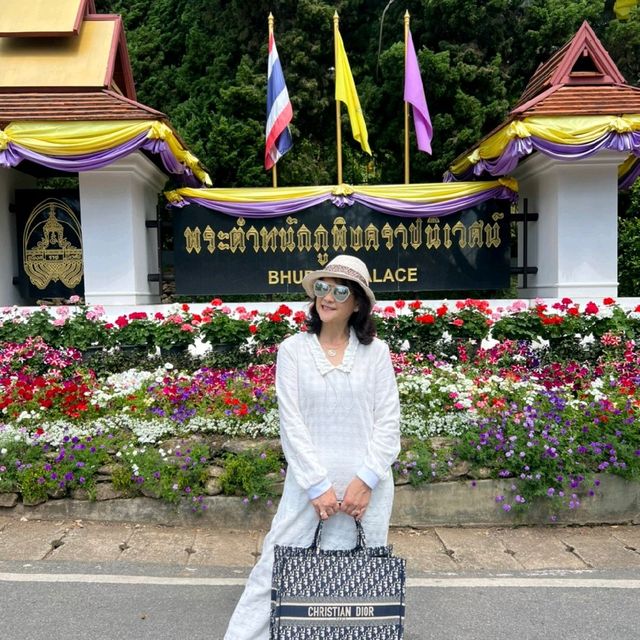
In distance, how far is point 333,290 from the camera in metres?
2.36

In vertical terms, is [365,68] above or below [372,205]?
above

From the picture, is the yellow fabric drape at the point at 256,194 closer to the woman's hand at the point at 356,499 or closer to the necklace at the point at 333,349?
the necklace at the point at 333,349

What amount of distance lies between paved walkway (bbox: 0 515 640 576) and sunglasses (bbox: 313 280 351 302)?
2036 millimetres

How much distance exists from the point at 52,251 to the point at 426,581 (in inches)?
282

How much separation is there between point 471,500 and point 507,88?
12.8m

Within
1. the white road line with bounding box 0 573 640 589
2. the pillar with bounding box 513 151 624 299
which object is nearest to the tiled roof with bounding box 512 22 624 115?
the pillar with bounding box 513 151 624 299

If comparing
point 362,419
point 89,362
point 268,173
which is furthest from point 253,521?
point 268,173

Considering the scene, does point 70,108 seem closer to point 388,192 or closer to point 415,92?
point 388,192

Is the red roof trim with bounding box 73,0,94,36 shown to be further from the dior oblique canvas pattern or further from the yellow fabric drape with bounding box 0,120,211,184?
the dior oblique canvas pattern

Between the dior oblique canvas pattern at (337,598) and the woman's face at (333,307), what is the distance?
0.86 m

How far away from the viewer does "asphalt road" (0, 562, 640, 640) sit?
292 centimetres

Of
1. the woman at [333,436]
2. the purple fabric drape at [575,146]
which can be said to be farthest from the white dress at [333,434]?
the purple fabric drape at [575,146]

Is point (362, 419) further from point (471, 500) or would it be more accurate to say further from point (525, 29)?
point (525, 29)

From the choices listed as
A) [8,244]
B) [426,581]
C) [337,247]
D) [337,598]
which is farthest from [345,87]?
[337,598]
